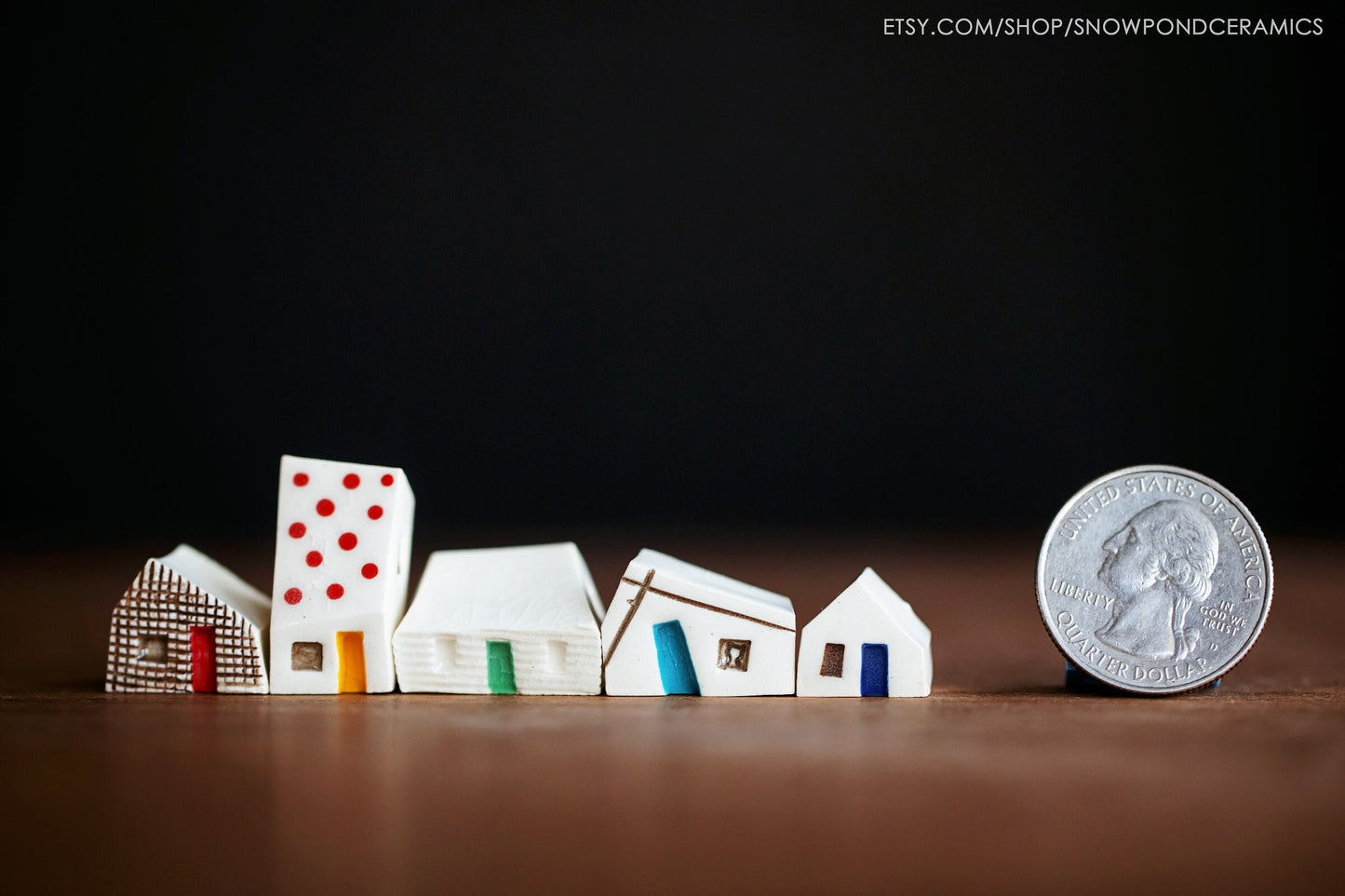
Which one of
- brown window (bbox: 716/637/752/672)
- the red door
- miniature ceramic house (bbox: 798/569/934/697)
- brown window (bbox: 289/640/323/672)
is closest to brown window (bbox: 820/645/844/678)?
miniature ceramic house (bbox: 798/569/934/697)

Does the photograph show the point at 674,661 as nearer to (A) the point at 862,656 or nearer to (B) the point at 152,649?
(A) the point at 862,656

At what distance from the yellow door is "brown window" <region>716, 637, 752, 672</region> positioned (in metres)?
0.52

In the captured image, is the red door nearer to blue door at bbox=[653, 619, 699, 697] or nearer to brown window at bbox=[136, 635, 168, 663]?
brown window at bbox=[136, 635, 168, 663]

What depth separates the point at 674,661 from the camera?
68.1 inches

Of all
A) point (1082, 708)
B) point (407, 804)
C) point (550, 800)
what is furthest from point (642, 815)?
point (1082, 708)

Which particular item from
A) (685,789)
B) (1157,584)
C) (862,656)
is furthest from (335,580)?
(1157,584)

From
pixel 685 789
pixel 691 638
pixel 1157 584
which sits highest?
pixel 1157 584

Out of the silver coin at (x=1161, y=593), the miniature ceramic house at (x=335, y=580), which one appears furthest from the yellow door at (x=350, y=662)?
the silver coin at (x=1161, y=593)

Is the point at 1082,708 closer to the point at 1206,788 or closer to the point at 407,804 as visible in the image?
the point at 1206,788

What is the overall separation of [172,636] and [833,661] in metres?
0.96

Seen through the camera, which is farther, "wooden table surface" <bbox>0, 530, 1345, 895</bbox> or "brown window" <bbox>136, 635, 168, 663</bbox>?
"brown window" <bbox>136, 635, 168, 663</bbox>

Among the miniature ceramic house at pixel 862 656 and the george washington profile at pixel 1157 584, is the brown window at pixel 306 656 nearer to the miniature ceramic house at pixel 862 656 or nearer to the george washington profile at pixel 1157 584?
the miniature ceramic house at pixel 862 656

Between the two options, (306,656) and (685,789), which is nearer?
(685,789)

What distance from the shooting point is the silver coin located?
1.66 meters
